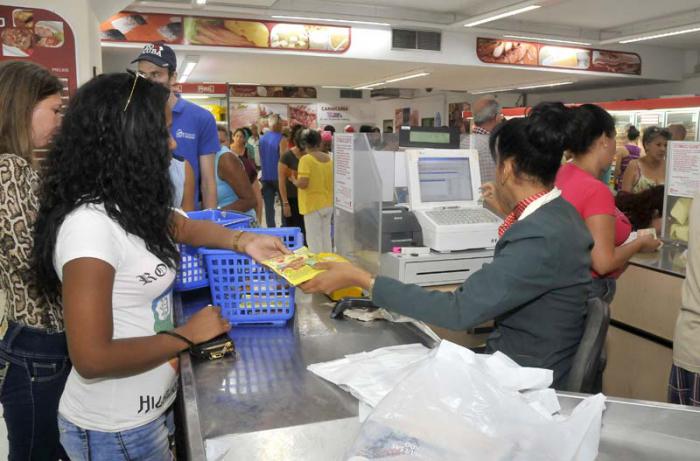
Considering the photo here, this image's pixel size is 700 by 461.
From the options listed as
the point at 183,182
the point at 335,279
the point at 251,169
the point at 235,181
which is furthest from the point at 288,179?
the point at 335,279

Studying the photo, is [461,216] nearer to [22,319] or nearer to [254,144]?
[22,319]

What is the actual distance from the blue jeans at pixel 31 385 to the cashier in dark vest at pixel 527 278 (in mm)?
718

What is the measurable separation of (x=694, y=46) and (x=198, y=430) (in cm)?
1213

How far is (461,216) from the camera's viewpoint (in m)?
3.21

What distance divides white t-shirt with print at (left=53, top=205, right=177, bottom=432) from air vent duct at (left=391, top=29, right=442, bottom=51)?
26.3 ft

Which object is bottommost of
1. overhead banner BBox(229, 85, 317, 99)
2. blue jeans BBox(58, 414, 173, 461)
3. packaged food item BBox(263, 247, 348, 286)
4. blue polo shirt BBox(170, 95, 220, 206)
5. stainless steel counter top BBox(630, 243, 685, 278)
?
blue jeans BBox(58, 414, 173, 461)

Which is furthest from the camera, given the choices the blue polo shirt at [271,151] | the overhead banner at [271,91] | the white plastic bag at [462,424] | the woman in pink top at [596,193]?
the overhead banner at [271,91]

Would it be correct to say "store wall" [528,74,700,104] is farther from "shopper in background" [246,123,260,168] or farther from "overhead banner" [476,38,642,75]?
"shopper in background" [246,123,260,168]

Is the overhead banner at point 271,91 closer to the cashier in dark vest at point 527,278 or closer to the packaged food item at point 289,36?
the packaged food item at point 289,36

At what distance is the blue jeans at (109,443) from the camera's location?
1251mm

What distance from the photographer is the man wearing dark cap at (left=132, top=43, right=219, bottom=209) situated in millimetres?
2738

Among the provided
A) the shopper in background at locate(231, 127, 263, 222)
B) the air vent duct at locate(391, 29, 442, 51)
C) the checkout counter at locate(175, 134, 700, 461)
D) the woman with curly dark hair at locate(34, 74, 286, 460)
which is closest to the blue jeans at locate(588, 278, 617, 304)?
the checkout counter at locate(175, 134, 700, 461)

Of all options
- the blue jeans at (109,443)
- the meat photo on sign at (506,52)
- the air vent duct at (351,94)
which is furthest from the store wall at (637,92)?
the blue jeans at (109,443)

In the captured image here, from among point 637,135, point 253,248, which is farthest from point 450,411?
A: point 637,135
